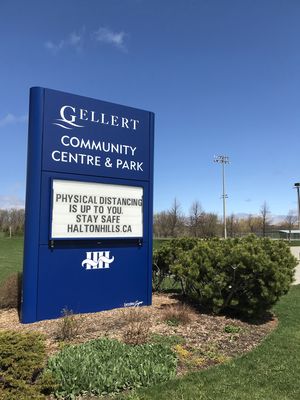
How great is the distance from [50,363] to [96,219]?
345 centimetres

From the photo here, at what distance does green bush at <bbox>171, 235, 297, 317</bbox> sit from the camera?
24.8 feet

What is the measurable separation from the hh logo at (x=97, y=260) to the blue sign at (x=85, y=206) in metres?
0.02

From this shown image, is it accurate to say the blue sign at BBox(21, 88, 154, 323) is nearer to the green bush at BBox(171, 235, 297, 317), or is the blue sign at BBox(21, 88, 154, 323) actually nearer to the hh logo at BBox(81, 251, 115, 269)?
the hh logo at BBox(81, 251, 115, 269)

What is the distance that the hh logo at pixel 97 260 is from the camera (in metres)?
7.76

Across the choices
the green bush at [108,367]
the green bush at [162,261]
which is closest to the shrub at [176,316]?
the green bush at [108,367]

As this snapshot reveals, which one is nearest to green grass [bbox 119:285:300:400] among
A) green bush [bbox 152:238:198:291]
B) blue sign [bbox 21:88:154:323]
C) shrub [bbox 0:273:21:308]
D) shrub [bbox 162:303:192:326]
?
shrub [bbox 162:303:192:326]

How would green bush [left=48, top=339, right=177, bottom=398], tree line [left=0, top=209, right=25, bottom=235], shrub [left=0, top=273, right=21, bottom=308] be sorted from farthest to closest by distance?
1. tree line [left=0, top=209, right=25, bottom=235]
2. shrub [left=0, top=273, right=21, bottom=308]
3. green bush [left=48, top=339, right=177, bottom=398]

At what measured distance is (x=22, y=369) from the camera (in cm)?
418

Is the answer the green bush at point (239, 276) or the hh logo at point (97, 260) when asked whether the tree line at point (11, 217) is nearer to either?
the hh logo at point (97, 260)

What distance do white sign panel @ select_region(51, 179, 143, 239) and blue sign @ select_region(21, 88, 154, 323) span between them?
17mm

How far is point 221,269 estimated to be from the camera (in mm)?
7871

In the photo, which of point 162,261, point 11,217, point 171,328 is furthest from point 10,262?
point 11,217

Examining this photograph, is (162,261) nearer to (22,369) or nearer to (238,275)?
(238,275)

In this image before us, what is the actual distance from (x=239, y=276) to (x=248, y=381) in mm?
2994
